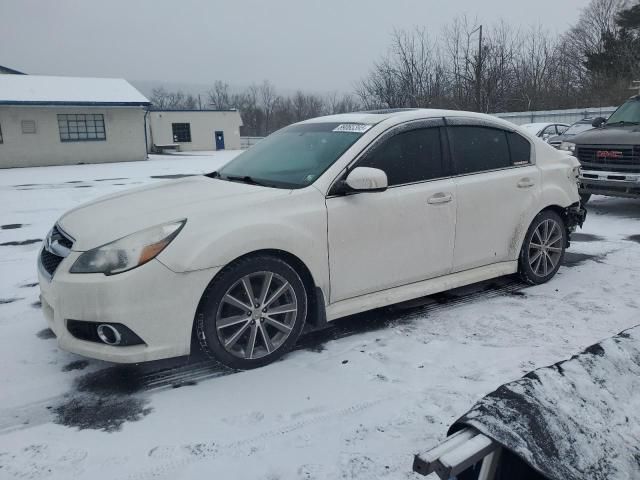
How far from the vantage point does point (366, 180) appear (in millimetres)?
3566

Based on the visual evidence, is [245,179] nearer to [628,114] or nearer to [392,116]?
[392,116]

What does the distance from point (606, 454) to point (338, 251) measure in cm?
215

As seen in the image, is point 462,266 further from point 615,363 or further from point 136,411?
point 136,411

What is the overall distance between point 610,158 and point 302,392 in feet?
24.9

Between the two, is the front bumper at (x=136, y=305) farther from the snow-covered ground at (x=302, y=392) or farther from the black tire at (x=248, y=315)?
the snow-covered ground at (x=302, y=392)

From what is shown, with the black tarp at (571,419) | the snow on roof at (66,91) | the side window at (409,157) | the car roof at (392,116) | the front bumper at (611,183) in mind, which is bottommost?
the black tarp at (571,419)

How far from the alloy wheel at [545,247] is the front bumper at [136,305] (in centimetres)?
322

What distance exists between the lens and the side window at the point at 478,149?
4359 mm

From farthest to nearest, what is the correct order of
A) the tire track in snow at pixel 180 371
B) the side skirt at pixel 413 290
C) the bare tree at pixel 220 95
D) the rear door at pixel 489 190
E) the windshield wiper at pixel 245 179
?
the bare tree at pixel 220 95 < the rear door at pixel 489 190 < the windshield wiper at pixel 245 179 < the side skirt at pixel 413 290 < the tire track in snow at pixel 180 371

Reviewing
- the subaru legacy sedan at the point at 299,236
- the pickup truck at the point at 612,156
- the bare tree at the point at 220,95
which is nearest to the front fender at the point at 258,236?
the subaru legacy sedan at the point at 299,236

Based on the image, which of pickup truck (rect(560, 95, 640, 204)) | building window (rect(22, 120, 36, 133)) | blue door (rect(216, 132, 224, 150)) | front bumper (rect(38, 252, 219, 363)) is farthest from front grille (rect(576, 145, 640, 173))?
blue door (rect(216, 132, 224, 150))

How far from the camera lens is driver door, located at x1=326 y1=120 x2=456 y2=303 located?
12.0 feet

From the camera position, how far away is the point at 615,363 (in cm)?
211

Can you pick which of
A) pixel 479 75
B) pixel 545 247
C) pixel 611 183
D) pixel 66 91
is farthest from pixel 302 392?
pixel 479 75
